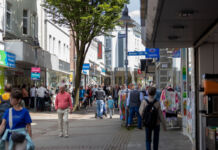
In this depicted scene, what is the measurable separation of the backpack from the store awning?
→ 1566mm

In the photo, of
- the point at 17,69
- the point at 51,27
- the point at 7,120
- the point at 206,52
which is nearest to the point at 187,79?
the point at 206,52

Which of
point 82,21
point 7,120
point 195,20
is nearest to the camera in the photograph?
point 7,120

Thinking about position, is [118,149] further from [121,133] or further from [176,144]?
[121,133]

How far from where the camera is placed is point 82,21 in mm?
23812

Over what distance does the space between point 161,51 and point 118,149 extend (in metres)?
15.4

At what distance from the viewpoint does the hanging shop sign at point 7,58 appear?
2296cm

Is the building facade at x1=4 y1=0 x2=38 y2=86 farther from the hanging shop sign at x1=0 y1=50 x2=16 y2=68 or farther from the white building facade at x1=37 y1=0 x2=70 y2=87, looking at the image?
the white building facade at x1=37 y1=0 x2=70 y2=87

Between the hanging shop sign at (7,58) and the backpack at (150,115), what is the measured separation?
16510 mm

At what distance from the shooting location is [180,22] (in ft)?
22.9

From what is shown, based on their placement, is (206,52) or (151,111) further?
(206,52)

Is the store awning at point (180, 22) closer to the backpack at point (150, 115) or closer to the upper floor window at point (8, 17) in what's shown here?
the backpack at point (150, 115)

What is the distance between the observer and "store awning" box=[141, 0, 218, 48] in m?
5.71

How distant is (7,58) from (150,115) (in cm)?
1756

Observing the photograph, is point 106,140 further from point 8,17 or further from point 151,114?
point 8,17
